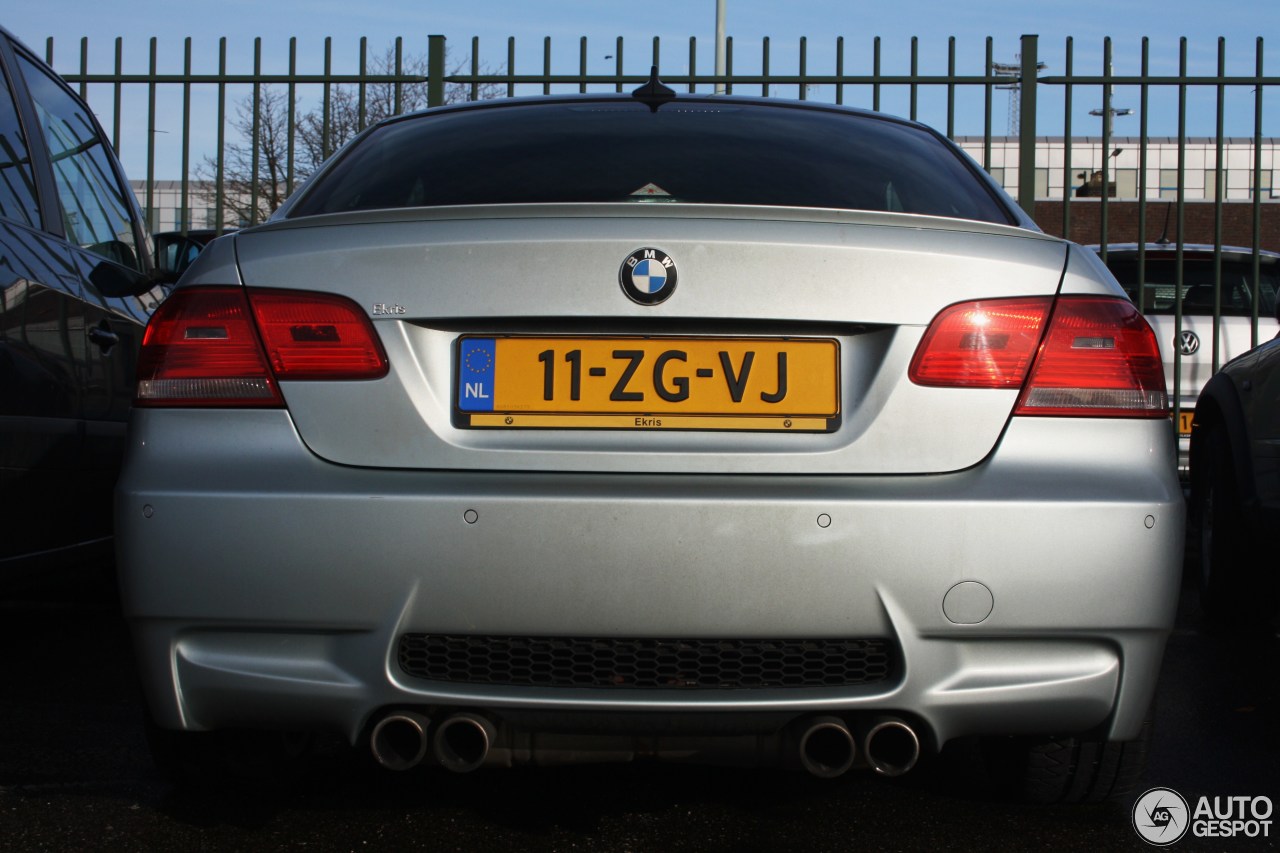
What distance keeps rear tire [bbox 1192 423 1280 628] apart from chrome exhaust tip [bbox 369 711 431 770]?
3.51 meters

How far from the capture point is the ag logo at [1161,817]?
9.15 ft

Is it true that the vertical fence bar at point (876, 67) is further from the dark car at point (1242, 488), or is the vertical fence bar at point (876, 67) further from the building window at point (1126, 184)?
the building window at point (1126, 184)

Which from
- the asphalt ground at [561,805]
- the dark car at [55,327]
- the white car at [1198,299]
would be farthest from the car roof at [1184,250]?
the dark car at [55,327]

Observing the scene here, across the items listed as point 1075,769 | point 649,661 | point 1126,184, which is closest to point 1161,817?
point 1075,769

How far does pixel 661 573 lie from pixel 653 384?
1.01 ft

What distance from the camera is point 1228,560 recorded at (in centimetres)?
509

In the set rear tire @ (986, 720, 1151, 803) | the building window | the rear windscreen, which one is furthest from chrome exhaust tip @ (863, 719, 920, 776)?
the building window

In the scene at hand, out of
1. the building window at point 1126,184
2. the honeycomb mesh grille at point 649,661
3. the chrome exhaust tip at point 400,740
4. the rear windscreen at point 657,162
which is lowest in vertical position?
the chrome exhaust tip at point 400,740

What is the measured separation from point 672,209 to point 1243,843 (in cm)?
168

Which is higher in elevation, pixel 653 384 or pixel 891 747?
pixel 653 384

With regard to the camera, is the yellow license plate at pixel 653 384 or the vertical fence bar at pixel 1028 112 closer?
the yellow license plate at pixel 653 384

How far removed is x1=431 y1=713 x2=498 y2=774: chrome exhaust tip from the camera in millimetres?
2244

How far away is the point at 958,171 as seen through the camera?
3072mm

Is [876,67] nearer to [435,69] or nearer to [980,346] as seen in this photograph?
[435,69]
